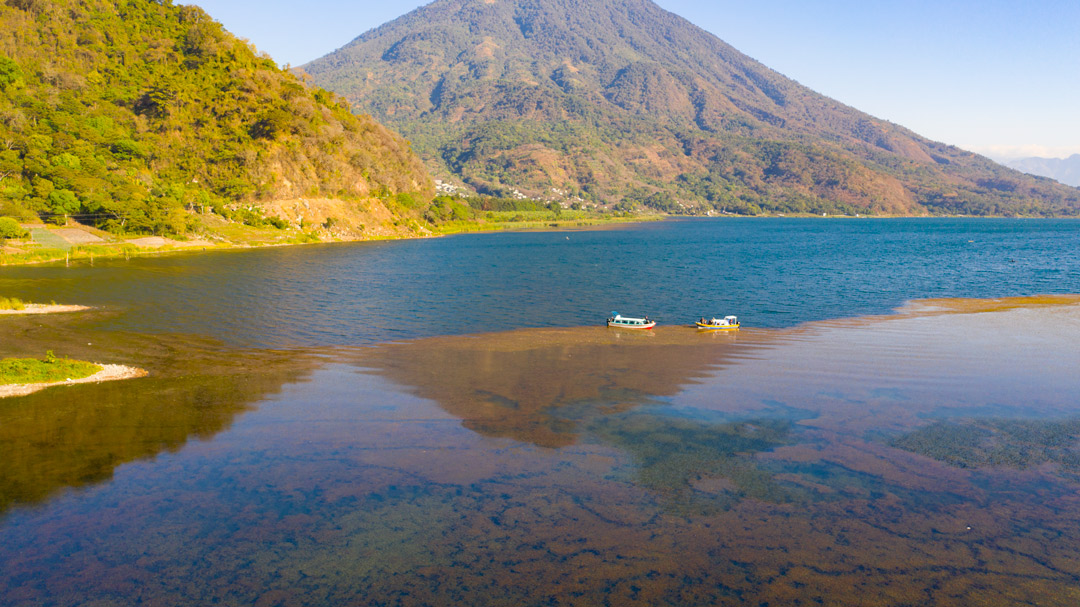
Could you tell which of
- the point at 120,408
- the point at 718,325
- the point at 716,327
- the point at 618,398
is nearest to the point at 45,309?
the point at 120,408

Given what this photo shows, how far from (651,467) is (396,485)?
8.20m

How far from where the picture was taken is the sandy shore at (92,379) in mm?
25453

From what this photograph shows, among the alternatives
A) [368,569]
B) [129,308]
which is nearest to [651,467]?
[368,569]

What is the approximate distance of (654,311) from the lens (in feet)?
163

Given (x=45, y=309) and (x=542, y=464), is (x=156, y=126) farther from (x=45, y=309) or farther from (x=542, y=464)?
(x=542, y=464)

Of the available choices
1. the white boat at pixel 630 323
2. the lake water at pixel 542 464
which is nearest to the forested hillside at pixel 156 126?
the lake water at pixel 542 464

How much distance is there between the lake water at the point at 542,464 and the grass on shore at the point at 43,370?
1863 millimetres

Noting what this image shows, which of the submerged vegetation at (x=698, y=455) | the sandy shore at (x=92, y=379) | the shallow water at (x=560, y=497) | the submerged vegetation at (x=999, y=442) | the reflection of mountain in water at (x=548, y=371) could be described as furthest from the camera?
the sandy shore at (x=92, y=379)

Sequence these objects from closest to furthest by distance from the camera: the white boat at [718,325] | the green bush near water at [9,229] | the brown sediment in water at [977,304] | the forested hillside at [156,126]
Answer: the white boat at [718,325]
the brown sediment in water at [977,304]
the green bush near water at [9,229]
the forested hillside at [156,126]

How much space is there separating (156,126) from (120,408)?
123167 millimetres

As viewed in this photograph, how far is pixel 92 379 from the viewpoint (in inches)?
1089

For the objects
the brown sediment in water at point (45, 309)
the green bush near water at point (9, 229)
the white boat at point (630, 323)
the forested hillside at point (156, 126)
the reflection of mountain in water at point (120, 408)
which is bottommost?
the reflection of mountain in water at point (120, 408)

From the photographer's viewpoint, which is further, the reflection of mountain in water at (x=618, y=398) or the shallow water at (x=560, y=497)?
the reflection of mountain in water at (x=618, y=398)

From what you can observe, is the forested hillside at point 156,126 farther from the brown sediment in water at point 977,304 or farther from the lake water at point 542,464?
the brown sediment in water at point 977,304
